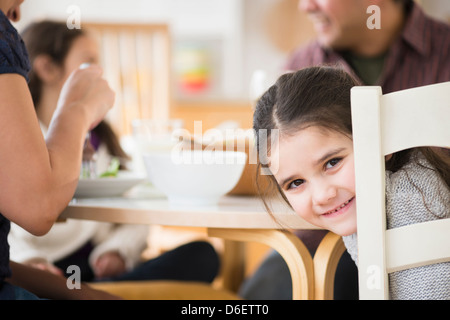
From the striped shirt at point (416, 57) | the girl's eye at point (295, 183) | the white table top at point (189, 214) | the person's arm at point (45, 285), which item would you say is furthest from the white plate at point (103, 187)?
the striped shirt at point (416, 57)

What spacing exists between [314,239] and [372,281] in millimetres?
435

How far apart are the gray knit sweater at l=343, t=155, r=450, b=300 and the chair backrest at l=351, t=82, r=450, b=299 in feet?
0.08

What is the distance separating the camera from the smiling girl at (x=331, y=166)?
726 mm

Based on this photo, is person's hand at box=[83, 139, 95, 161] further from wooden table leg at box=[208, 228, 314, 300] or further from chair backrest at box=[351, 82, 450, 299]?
chair backrest at box=[351, 82, 450, 299]

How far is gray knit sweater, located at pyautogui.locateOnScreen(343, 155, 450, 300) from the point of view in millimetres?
709

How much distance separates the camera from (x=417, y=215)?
723mm

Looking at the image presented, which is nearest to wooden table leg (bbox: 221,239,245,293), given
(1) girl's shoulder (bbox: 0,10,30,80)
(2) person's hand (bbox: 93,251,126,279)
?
(2) person's hand (bbox: 93,251,126,279)

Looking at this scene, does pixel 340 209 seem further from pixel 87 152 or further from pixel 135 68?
pixel 135 68

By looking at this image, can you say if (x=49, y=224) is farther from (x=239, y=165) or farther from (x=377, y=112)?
(x=377, y=112)

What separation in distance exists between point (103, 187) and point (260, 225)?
1.14ft

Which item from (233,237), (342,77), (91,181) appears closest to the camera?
(342,77)

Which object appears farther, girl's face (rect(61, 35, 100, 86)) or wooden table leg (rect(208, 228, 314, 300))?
girl's face (rect(61, 35, 100, 86))
